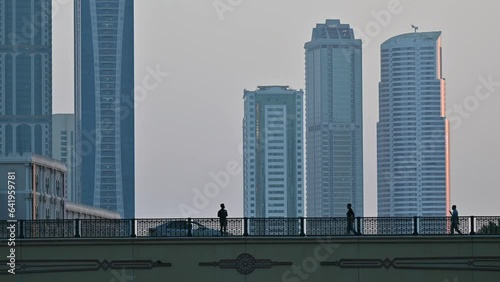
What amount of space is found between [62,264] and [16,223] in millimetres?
2264

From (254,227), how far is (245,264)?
5.17 feet

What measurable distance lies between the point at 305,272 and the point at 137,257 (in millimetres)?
5791

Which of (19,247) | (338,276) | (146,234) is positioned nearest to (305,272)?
(338,276)

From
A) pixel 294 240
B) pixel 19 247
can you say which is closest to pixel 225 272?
pixel 294 240

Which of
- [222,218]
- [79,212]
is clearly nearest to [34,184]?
[79,212]

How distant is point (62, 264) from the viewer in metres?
61.8

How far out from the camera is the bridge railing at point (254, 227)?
62.5 metres

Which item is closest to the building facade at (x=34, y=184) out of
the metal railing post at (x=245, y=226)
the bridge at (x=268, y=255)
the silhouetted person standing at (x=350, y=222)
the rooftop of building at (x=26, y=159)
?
the rooftop of building at (x=26, y=159)

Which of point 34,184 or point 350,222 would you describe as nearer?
point 350,222

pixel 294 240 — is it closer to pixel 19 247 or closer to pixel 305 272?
pixel 305 272

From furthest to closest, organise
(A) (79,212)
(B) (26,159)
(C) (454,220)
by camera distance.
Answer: (A) (79,212) < (B) (26,159) < (C) (454,220)

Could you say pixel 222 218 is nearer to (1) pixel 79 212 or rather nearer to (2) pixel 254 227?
(2) pixel 254 227

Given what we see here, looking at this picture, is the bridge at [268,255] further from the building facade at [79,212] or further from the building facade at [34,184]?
the building facade at [79,212]

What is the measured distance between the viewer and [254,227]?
6309cm
